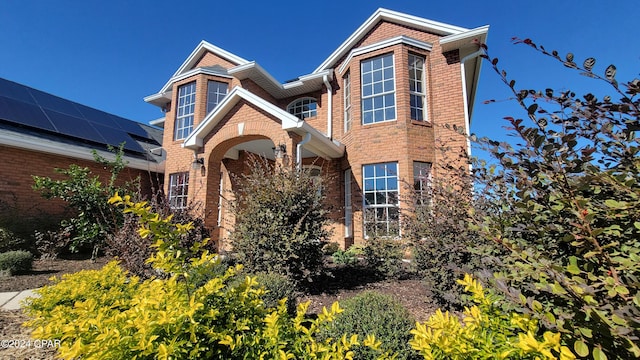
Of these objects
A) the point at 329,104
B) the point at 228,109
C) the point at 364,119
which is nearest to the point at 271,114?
the point at 228,109

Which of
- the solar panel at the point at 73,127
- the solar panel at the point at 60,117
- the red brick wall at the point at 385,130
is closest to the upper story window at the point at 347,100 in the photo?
the red brick wall at the point at 385,130

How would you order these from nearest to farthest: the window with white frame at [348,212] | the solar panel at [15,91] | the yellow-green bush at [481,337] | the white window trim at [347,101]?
the yellow-green bush at [481,337]
the window with white frame at [348,212]
the white window trim at [347,101]
the solar panel at [15,91]

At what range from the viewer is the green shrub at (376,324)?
2525 mm

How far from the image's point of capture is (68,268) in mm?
7211

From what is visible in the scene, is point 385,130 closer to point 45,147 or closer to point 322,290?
point 322,290

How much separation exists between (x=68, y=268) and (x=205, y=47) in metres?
10.3

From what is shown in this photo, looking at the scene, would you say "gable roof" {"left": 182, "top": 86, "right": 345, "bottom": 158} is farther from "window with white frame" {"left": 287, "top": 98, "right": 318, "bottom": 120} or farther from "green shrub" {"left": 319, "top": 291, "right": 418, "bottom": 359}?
"green shrub" {"left": 319, "top": 291, "right": 418, "bottom": 359}

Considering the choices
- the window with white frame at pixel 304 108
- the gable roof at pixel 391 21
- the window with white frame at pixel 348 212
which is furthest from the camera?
the window with white frame at pixel 304 108

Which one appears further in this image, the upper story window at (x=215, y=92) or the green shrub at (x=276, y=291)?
the upper story window at (x=215, y=92)

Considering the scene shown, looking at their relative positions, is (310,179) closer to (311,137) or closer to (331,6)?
(311,137)

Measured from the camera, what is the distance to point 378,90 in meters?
9.88

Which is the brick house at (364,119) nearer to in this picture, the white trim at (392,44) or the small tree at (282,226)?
the white trim at (392,44)

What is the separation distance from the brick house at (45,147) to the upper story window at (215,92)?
366 cm

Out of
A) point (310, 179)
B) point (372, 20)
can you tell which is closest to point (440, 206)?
point (310, 179)
